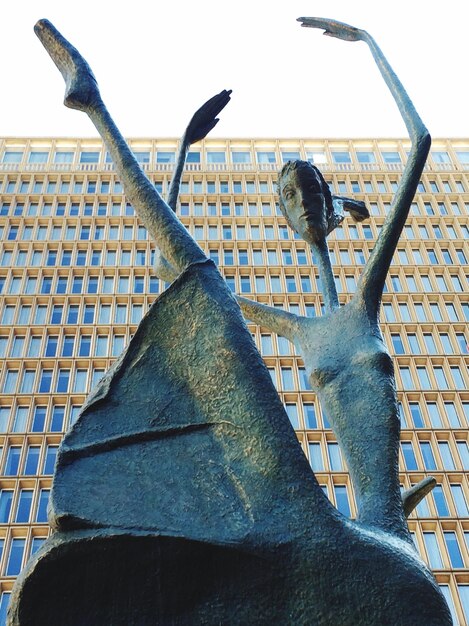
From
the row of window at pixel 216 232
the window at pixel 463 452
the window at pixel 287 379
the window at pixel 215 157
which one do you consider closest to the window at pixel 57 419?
the window at pixel 287 379

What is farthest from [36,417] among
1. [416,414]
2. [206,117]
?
[206,117]

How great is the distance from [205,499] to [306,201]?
1.47 meters

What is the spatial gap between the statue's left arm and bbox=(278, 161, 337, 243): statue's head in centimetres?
39

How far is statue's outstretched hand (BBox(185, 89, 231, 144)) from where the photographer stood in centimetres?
321

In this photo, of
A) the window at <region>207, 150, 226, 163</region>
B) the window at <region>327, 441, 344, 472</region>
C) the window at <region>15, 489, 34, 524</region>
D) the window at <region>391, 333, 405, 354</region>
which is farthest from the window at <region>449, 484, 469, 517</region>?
the window at <region>207, 150, 226, 163</region>

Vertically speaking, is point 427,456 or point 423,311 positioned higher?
point 423,311

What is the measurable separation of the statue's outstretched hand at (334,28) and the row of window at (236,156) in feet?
Answer: 130

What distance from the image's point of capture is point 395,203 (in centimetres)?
262

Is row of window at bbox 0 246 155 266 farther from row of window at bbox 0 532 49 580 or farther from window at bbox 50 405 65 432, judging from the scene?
row of window at bbox 0 532 49 580

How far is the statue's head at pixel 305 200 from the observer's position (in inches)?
117

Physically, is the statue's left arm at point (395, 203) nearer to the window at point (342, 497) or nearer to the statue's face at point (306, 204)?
the statue's face at point (306, 204)

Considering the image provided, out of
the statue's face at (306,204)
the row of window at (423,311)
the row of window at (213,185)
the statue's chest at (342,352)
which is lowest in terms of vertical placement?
the statue's chest at (342,352)

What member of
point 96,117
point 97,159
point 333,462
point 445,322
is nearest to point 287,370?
point 333,462

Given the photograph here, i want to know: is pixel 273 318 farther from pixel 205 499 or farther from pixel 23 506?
pixel 23 506
